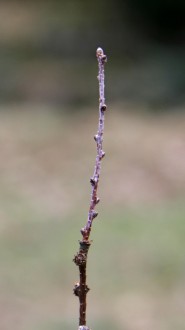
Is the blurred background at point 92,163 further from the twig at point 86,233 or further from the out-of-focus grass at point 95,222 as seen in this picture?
the twig at point 86,233

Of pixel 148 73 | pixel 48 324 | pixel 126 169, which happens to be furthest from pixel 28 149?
pixel 48 324

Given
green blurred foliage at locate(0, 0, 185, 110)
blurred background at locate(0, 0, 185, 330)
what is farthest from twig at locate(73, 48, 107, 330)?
green blurred foliage at locate(0, 0, 185, 110)

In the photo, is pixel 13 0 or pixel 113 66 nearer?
pixel 113 66

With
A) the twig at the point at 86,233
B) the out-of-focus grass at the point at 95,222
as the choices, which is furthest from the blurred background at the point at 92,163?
the twig at the point at 86,233

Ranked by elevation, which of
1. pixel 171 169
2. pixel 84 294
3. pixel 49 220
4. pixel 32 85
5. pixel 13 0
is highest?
pixel 13 0

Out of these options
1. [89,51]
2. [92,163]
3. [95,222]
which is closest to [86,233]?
[95,222]

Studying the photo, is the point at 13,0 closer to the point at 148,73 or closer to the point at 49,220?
the point at 148,73
